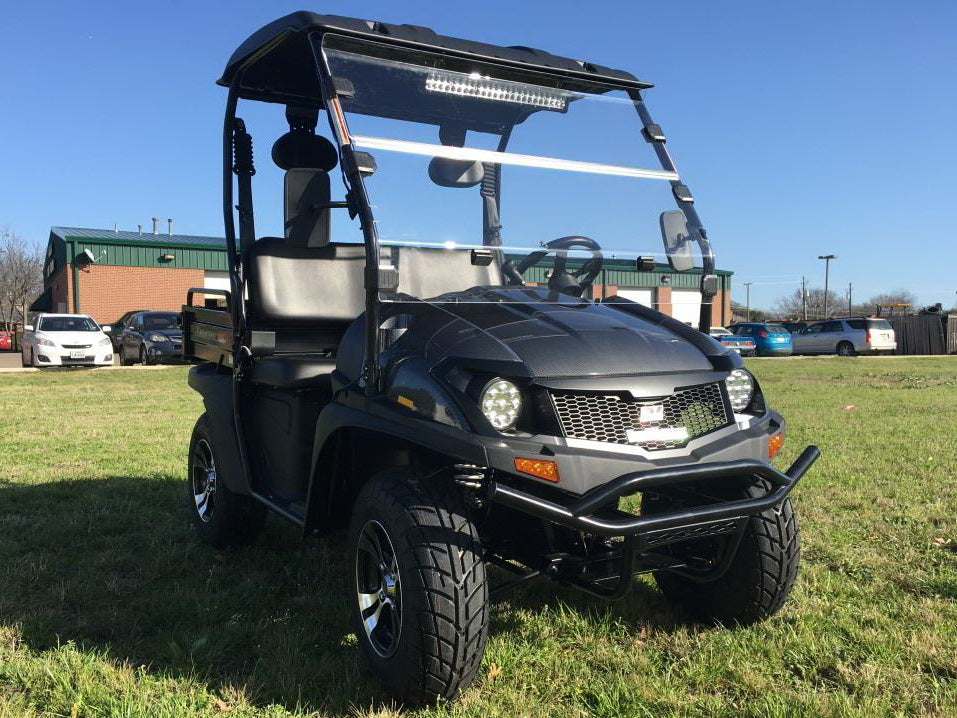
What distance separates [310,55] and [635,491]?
249 cm

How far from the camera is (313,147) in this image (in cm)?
445

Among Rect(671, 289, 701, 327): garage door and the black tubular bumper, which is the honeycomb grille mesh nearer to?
the black tubular bumper

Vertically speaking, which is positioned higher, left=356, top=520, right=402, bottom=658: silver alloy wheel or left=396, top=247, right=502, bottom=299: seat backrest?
left=396, top=247, right=502, bottom=299: seat backrest

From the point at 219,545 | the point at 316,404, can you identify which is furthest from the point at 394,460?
the point at 219,545

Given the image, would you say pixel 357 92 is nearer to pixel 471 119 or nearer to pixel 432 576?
pixel 471 119

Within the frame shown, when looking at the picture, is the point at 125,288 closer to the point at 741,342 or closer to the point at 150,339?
the point at 150,339

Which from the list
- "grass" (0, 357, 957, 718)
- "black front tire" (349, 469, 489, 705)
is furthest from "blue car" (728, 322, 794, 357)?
"black front tire" (349, 469, 489, 705)

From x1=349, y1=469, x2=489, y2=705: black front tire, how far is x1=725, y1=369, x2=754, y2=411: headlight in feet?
3.56

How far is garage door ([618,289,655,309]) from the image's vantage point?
361 centimetres

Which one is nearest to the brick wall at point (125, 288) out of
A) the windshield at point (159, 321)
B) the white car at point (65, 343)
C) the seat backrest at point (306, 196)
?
the windshield at point (159, 321)

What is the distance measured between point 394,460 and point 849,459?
5.25m

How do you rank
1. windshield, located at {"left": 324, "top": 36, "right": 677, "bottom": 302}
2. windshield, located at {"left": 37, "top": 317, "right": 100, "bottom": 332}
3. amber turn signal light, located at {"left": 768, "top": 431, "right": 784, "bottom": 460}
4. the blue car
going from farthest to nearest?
1. the blue car
2. windshield, located at {"left": 37, "top": 317, "right": 100, "bottom": 332}
3. windshield, located at {"left": 324, "top": 36, "right": 677, "bottom": 302}
4. amber turn signal light, located at {"left": 768, "top": 431, "right": 784, "bottom": 460}

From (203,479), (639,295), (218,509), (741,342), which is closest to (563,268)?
(639,295)

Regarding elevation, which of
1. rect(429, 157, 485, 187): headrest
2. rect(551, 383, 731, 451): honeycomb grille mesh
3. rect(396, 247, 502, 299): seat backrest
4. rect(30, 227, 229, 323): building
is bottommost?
rect(551, 383, 731, 451): honeycomb grille mesh
